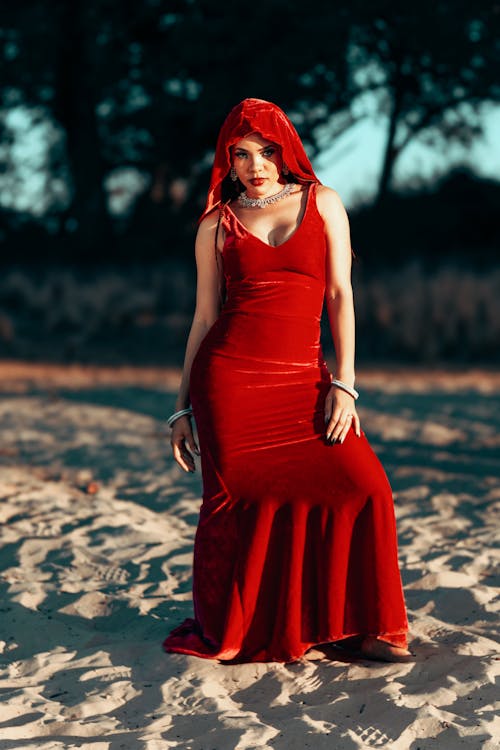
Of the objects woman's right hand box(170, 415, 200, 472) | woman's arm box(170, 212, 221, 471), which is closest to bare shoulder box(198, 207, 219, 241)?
woman's arm box(170, 212, 221, 471)

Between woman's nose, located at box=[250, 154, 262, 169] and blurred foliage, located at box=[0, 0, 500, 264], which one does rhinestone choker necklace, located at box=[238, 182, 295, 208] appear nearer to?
woman's nose, located at box=[250, 154, 262, 169]

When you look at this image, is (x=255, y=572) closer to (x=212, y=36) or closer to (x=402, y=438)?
(x=402, y=438)

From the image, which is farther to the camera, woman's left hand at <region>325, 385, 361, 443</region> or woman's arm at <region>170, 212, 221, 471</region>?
woman's arm at <region>170, 212, 221, 471</region>

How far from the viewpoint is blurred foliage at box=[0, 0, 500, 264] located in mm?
15688

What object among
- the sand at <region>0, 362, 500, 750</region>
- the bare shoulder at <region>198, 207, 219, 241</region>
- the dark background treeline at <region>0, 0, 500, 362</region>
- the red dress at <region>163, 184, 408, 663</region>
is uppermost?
the dark background treeline at <region>0, 0, 500, 362</region>

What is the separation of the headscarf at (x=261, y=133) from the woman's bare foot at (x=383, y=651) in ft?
5.09

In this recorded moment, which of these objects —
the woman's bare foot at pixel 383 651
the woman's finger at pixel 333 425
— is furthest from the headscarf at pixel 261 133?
the woman's bare foot at pixel 383 651

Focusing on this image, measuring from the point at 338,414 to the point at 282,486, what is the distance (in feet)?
0.98

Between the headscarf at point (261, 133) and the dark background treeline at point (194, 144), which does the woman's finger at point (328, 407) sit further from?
the dark background treeline at point (194, 144)

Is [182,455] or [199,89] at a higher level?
[199,89]

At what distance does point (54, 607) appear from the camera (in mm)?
3875

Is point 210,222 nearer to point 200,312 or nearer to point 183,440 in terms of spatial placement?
point 200,312

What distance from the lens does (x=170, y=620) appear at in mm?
3803

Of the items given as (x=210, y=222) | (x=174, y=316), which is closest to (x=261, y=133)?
(x=210, y=222)
